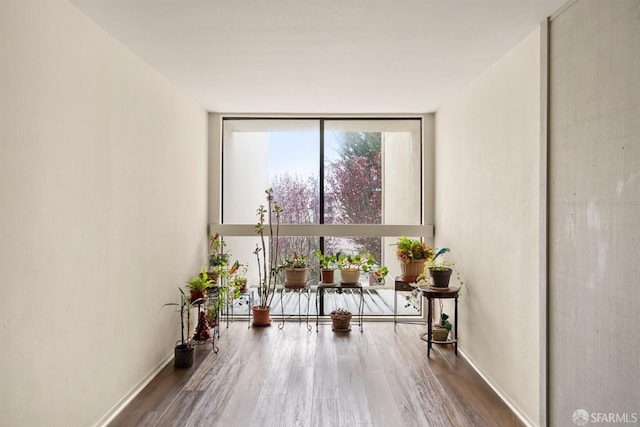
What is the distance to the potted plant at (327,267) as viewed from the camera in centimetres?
487

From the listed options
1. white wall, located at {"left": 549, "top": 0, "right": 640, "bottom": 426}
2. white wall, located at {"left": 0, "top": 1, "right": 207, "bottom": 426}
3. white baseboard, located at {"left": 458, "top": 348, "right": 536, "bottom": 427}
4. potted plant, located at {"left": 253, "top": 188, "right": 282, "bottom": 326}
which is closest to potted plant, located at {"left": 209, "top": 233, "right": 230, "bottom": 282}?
potted plant, located at {"left": 253, "top": 188, "right": 282, "bottom": 326}

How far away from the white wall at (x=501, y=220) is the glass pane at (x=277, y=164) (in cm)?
173

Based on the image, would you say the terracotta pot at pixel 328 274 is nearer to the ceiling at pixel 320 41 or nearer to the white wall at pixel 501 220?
the white wall at pixel 501 220

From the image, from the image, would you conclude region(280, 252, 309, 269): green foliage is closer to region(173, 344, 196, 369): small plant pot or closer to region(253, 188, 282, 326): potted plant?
region(253, 188, 282, 326): potted plant

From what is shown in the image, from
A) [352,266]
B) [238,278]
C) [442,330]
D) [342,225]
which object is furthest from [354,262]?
[238,278]

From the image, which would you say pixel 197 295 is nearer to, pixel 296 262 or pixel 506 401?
pixel 296 262

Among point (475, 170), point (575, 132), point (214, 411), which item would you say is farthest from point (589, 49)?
point (214, 411)

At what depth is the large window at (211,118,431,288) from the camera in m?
5.26

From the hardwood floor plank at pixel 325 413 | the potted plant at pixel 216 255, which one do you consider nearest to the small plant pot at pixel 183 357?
the potted plant at pixel 216 255

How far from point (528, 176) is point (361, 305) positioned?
112 inches

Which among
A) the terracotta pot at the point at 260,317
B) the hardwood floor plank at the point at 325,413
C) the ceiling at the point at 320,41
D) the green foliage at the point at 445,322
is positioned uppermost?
the ceiling at the point at 320,41

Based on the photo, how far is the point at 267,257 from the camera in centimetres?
533

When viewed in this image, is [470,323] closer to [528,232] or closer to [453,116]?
[528,232]

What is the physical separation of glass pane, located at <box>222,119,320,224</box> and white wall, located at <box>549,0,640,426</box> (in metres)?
3.18
